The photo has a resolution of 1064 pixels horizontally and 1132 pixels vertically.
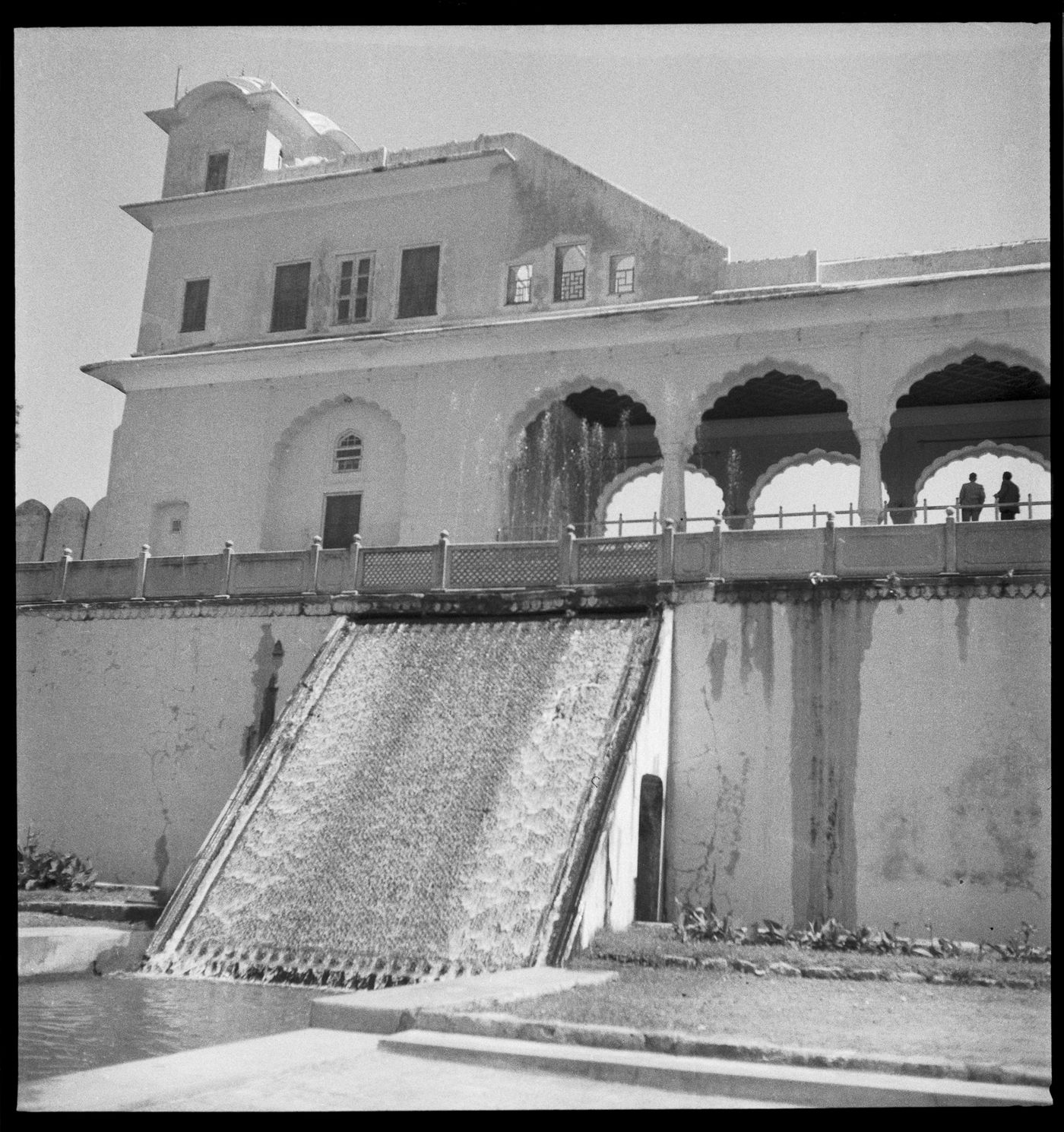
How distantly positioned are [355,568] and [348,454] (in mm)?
3513

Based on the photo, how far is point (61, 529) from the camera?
2219 cm

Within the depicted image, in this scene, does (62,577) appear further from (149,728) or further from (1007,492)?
(1007,492)

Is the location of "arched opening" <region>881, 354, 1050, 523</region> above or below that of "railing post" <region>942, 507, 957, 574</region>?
above

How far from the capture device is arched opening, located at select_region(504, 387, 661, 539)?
20594mm

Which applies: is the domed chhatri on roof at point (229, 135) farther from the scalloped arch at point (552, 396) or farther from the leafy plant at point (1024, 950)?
the leafy plant at point (1024, 950)

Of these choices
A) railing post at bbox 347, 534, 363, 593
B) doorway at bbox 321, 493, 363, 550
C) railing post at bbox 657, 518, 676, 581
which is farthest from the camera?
doorway at bbox 321, 493, 363, 550

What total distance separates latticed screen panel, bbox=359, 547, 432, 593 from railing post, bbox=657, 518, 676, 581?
3.09m

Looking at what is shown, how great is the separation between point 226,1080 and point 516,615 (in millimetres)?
9734

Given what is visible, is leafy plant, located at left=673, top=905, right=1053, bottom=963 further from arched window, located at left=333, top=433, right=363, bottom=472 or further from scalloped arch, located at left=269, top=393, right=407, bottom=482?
scalloped arch, located at left=269, top=393, right=407, bottom=482

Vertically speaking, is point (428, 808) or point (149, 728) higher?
point (149, 728)

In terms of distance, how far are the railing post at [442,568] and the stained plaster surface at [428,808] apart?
2.67 ft

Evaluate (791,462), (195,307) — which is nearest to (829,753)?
(791,462)

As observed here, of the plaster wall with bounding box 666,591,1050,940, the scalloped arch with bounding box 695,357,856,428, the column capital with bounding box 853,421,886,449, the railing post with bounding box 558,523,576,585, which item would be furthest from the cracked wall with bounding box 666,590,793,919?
the scalloped arch with bounding box 695,357,856,428

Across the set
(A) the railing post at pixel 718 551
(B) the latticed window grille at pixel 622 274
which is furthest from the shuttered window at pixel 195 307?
(A) the railing post at pixel 718 551
